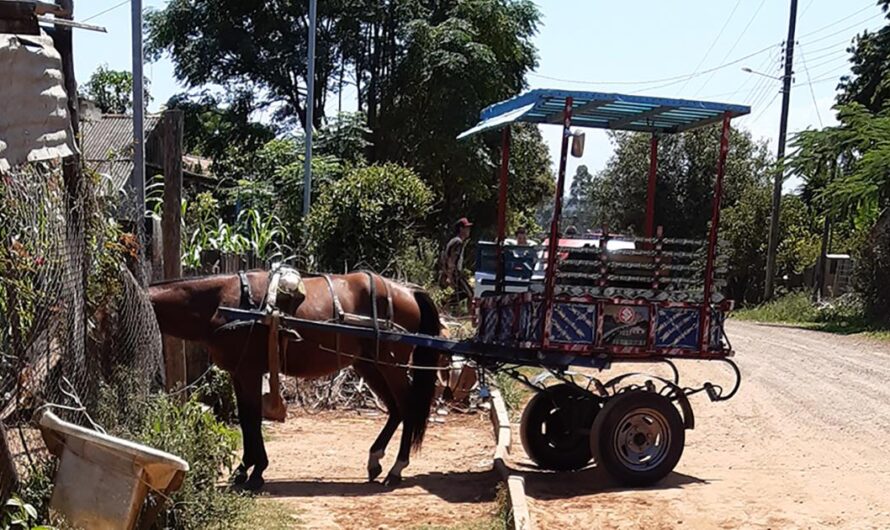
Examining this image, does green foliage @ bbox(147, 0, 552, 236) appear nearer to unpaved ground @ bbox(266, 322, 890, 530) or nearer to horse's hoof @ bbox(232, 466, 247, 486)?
unpaved ground @ bbox(266, 322, 890, 530)

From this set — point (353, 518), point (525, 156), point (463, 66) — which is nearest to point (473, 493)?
point (353, 518)

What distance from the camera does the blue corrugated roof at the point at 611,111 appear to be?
8.05 m

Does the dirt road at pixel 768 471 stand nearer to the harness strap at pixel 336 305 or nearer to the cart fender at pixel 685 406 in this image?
the cart fender at pixel 685 406

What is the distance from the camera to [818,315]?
2692 cm

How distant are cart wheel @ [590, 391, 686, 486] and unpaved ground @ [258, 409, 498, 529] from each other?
100cm

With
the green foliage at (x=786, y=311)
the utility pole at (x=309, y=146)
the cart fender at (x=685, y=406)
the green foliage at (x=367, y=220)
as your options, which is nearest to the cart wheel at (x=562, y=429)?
the cart fender at (x=685, y=406)

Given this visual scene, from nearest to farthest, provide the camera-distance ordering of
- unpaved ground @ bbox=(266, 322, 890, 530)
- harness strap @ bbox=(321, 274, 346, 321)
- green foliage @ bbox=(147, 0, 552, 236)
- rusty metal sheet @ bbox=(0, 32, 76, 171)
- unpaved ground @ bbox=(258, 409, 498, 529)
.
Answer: rusty metal sheet @ bbox=(0, 32, 76, 171) < unpaved ground @ bbox=(266, 322, 890, 530) < unpaved ground @ bbox=(258, 409, 498, 529) < harness strap @ bbox=(321, 274, 346, 321) < green foliage @ bbox=(147, 0, 552, 236)

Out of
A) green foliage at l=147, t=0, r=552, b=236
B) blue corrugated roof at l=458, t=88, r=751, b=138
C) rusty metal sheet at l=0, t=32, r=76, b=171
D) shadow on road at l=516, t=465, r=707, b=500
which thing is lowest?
shadow on road at l=516, t=465, r=707, b=500

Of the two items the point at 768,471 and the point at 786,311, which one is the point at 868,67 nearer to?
the point at 786,311

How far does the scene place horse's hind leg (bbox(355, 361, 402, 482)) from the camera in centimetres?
866

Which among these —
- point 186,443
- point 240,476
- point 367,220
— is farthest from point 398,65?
point 186,443

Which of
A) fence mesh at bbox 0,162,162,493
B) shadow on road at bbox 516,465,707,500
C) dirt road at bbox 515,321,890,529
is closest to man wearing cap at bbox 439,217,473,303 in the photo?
dirt road at bbox 515,321,890,529

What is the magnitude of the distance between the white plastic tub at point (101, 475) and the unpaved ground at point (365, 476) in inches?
80.8

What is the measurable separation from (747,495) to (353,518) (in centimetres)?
296
